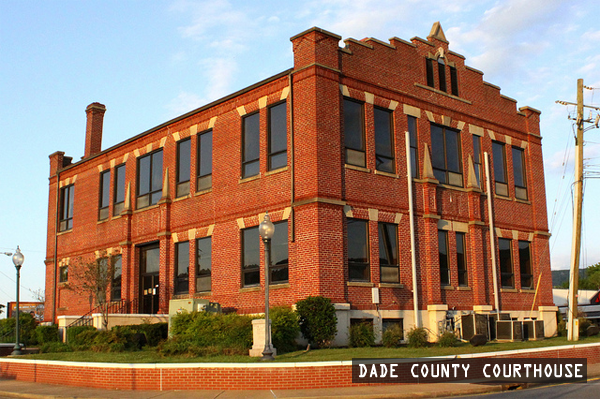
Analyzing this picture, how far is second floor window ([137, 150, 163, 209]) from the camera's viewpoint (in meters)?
28.5

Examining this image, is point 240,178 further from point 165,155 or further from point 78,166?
point 78,166

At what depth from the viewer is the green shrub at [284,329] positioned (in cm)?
1809

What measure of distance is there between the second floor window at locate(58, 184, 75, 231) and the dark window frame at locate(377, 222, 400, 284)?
19.4 m

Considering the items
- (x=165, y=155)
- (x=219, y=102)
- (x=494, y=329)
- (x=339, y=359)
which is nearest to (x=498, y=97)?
(x=494, y=329)

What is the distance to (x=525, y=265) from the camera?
92.7 feet

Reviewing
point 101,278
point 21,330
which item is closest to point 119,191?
point 101,278

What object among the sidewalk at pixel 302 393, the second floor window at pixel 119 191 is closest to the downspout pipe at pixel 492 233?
the sidewalk at pixel 302 393

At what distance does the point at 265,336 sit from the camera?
16266 mm

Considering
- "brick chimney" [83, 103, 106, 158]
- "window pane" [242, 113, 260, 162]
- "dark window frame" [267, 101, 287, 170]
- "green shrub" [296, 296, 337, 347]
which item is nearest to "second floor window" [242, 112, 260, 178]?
"window pane" [242, 113, 260, 162]

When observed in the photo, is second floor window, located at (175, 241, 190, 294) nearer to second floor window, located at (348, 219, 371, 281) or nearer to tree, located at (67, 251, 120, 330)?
tree, located at (67, 251, 120, 330)

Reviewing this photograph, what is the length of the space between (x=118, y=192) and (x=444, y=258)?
1620cm

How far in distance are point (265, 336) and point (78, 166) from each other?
22.1 meters

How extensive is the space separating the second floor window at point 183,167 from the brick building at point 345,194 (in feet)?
0.29

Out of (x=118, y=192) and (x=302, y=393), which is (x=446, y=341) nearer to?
(x=302, y=393)
